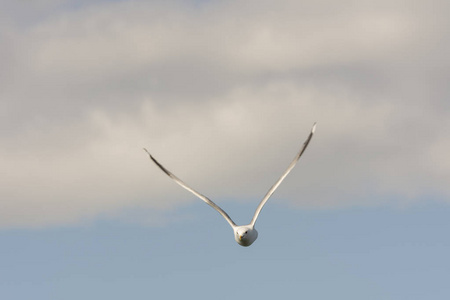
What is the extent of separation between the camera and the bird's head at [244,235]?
9881 cm

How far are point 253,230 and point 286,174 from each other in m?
7.75

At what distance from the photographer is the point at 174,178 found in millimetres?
111938

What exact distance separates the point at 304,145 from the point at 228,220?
11.3 metres

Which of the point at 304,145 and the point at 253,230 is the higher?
the point at 304,145

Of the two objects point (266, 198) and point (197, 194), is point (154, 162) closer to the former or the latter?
point (197, 194)

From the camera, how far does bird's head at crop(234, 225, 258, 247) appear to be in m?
98.8

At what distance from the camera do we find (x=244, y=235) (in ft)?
324

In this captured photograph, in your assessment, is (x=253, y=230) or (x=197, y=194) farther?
(x=197, y=194)

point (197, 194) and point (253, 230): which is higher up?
point (197, 194)

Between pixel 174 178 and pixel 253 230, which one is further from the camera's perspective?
pixel 174 178

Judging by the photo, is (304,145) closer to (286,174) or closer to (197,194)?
(286,174)

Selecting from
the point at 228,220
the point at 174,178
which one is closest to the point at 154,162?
the point at 174,178

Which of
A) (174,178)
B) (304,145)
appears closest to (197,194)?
(174,178)

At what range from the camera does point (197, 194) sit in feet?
355
